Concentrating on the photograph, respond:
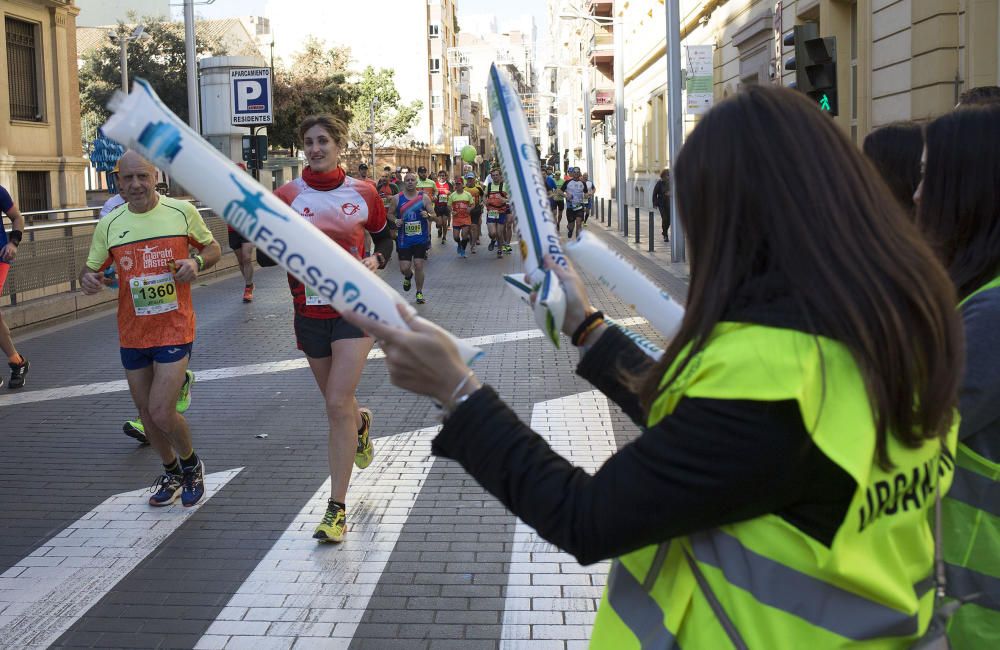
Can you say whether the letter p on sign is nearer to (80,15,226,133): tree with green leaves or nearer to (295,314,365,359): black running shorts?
(295,314,365,359): black running shorts

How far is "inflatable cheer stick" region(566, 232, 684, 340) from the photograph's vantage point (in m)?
2.11

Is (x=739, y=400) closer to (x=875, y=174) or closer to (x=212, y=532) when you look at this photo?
(x=875, y=174)

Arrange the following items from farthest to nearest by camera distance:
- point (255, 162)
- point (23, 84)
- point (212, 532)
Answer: point (23, 84) → point (255, 162) → point (212, 532)

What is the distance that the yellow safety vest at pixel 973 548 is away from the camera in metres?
2.07

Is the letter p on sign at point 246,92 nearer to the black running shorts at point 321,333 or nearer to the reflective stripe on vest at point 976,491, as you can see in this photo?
the black running shorts at point 321,333

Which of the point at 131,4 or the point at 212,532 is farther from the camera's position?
the point at 131,4

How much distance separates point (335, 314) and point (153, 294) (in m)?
1.14

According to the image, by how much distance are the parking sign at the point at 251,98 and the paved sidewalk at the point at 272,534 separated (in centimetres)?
1516

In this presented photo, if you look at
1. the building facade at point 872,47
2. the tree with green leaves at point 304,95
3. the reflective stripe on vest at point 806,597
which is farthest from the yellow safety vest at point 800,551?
the tree with green leaves at point 304,95

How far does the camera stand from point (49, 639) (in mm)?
4160

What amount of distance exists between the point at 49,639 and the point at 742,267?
11.8ft

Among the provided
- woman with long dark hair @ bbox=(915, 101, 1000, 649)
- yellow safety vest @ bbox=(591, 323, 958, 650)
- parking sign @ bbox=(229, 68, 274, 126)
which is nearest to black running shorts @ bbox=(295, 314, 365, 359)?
woman with long dark hair @ bbox=(915, 101, 1000, 649)

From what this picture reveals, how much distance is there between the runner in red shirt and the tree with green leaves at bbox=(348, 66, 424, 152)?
67.7 metres

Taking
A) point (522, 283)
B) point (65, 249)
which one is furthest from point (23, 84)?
point (522, 283)
